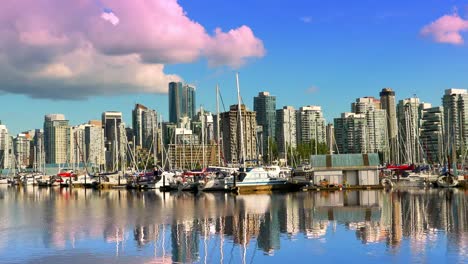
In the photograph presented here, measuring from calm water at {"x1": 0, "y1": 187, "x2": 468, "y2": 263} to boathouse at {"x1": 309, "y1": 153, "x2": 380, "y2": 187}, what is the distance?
30.8 metres

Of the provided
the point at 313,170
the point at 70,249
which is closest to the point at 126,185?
the point at 313,170

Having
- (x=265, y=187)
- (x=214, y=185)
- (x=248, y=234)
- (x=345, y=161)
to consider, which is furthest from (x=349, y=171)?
(x=248, y=234)

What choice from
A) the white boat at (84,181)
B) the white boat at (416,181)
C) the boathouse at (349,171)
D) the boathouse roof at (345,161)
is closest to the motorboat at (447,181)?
the white boat at (416,181)

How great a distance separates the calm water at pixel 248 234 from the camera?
36.9 meters

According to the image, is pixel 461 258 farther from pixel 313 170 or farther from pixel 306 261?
pixel 313 170

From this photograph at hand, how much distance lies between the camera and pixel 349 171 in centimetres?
10394

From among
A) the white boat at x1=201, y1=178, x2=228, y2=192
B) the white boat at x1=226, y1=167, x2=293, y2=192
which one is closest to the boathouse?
the white boat at x1=226, y1=167, x2=293, y2=192

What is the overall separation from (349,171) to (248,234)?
60350 mm

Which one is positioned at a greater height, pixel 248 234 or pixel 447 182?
pixel 447 182

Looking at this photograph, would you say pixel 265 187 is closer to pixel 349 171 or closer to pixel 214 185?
pixel 214 185

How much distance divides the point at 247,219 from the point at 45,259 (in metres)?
23.1

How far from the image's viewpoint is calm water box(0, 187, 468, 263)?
121ft

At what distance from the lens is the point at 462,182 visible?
10681 cm

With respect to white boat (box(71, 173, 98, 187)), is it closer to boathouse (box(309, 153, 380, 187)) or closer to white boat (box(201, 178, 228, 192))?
white boat (box(201, 178, 228, 192))
